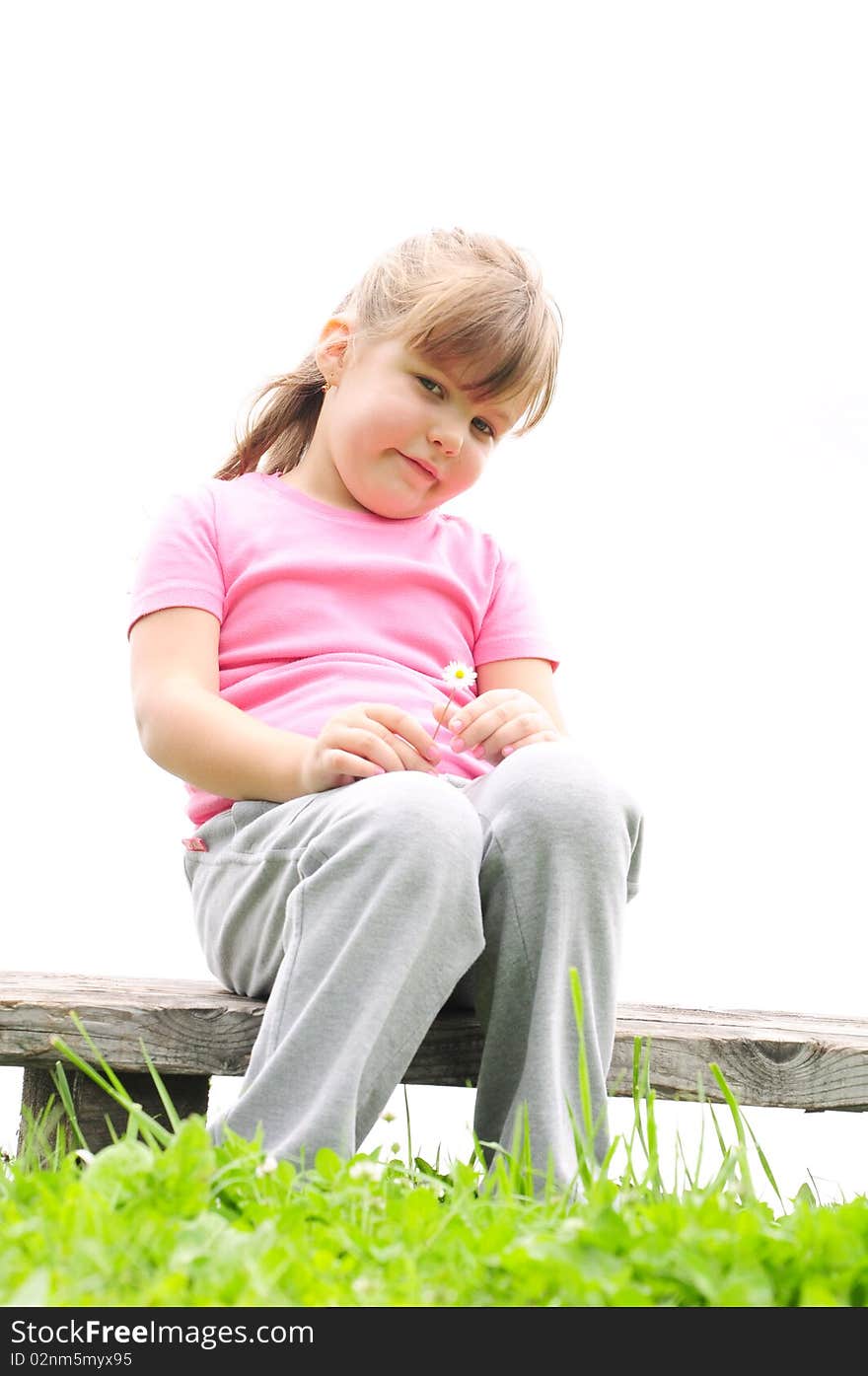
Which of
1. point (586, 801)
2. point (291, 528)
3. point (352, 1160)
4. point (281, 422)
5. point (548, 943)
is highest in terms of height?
point (281, 422)

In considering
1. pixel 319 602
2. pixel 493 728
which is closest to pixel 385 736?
pixel 493 728

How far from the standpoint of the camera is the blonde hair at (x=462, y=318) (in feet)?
6.53

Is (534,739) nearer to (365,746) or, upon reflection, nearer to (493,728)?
(493,728)

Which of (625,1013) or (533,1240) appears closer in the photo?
(533,1240)

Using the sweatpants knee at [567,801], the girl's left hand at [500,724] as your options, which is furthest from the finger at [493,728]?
the sweatpants knee at [567,801]

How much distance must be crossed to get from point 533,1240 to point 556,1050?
1.72 ft

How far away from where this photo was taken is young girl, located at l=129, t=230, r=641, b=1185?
1.49m

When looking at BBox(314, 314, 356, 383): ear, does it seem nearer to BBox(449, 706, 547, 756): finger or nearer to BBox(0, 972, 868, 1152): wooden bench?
BBox(449, 706, 547, 756): finger

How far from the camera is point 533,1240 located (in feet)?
3.25

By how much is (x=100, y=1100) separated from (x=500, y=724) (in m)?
0.77

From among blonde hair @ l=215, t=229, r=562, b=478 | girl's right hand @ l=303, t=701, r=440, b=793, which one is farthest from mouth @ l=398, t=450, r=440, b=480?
girl's right hand @ l=303, t=701, r=440, b=793

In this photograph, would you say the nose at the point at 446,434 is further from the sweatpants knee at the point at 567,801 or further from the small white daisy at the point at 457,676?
the sweatpants knee at the point at 567,801

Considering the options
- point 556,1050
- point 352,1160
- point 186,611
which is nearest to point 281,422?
point 186,611
